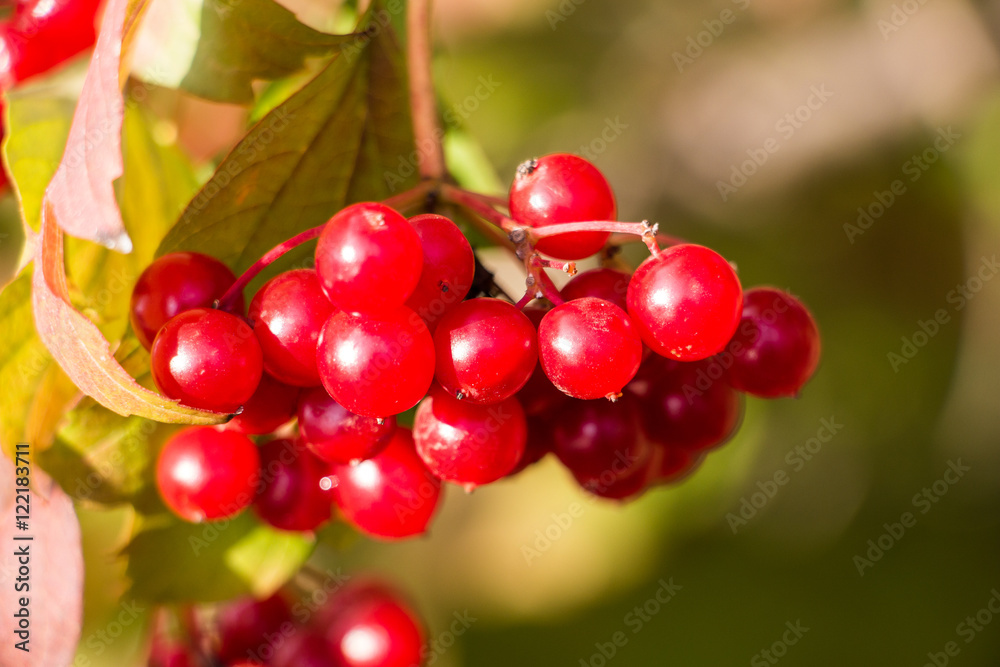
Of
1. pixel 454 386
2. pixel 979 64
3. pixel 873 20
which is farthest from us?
pixel 873 20

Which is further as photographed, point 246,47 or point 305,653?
point 305,653

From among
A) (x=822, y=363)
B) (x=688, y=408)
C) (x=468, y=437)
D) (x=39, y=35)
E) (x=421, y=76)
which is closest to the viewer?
(x=468, y=437)

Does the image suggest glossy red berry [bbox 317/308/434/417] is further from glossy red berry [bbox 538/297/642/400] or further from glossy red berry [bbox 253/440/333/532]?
glossy red berry [bbox 253/440/333/532]

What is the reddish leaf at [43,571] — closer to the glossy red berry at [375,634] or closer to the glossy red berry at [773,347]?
the glossy red berry at [375,634]

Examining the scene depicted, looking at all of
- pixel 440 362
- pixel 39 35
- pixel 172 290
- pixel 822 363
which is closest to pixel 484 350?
pixel 440 362

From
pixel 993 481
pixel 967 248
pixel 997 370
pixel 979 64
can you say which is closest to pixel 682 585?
pixel 993 481

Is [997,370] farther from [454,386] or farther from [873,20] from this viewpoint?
[454,386]

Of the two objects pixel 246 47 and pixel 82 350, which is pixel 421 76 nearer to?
pixel 246 47
